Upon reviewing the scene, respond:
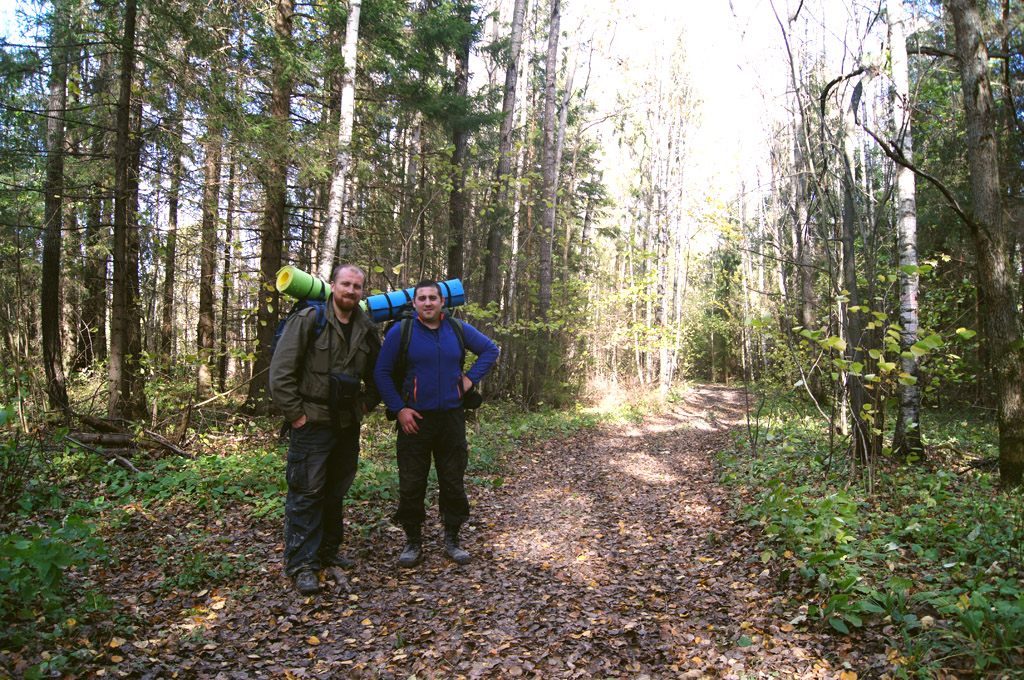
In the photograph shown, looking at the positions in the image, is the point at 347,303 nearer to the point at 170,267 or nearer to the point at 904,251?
the point at 170,267

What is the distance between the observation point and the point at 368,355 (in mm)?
4254

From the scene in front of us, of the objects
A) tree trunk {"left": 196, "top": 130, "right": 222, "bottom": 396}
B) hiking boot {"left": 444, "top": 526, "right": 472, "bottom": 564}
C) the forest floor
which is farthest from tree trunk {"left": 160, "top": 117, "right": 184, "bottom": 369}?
hiking boot {"left": 444, "top": 526, "right": 472, "bottom": 564}

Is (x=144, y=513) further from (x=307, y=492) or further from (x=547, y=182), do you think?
(x=547, y=182)

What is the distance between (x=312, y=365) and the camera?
3902 mm

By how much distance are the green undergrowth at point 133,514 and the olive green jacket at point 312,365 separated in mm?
1294

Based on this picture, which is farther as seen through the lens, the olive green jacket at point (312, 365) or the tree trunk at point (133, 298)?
the tree trunk at point (133, 298)

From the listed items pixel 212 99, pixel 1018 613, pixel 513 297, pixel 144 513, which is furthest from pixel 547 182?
pixel 1018 613

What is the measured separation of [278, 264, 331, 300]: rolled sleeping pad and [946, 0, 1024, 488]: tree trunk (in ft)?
18.1

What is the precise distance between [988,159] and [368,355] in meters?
5.71

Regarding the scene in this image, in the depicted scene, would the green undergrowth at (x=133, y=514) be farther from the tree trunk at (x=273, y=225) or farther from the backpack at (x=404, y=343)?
the backpack at (x=404, y=343)

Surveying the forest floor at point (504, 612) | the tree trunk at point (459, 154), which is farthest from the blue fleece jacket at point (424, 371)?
the tree trunk at point (459, 154)

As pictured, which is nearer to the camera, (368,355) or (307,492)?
(307,492)

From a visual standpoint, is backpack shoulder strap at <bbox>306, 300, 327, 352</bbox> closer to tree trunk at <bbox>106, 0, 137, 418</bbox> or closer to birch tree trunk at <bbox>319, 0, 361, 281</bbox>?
birch tree trunk at <bbox>319, 0, 361, 281</bbox>

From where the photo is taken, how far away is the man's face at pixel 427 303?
14.0 ft
